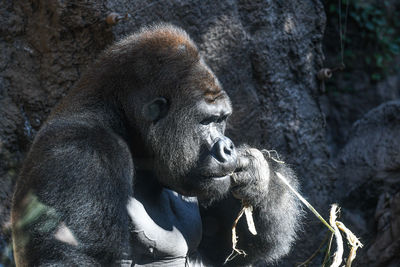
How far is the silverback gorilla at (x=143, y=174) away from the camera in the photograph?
2.00 meters

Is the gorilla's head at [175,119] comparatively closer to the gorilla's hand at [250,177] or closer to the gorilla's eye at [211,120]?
the gorilla's eye at [211,120]

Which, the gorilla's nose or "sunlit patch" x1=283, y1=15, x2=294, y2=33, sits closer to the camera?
the gorilla's nose

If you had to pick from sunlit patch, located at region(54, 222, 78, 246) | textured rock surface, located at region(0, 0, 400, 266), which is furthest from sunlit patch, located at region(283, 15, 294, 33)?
sunlit patch, located at region(54, 222, 78, 246)

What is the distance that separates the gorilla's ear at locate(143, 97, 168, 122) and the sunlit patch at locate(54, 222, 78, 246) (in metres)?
0.67

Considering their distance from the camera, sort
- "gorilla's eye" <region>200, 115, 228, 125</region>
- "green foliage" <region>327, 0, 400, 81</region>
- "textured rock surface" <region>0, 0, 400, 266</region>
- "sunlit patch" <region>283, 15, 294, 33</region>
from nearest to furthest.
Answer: "gorilla's eye" <region>200, 115, 228, 125</region>
"textured rock surface" <region>0, 0, 400, 266</region>
"sunlit patch" <region>283, 15, 294, 33</region>
"green foliage" <region>327, 0, 400, 81</region>

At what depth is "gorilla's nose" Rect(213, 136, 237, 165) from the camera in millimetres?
2305

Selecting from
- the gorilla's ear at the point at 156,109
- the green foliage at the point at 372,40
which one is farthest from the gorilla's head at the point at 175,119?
the green foliage at the point at 372,40

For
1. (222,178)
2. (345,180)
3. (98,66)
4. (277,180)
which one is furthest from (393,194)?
(98,66)

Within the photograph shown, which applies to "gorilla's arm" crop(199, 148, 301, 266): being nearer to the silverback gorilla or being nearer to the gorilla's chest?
the silverback gorilla

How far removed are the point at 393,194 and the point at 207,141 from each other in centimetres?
207

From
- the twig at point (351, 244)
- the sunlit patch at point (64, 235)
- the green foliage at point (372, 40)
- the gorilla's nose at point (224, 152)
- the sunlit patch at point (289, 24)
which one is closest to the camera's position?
the sunlit patch at point (64, 235)

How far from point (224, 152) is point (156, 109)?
0.39 m

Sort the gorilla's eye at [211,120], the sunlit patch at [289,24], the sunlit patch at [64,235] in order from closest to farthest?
the sunlit patch at [64,235] < the gorilla's eye at [211,120] < the sunlit patch at [289,24]

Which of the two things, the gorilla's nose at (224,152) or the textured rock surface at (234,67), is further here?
the textured rock surface at (234,67)
